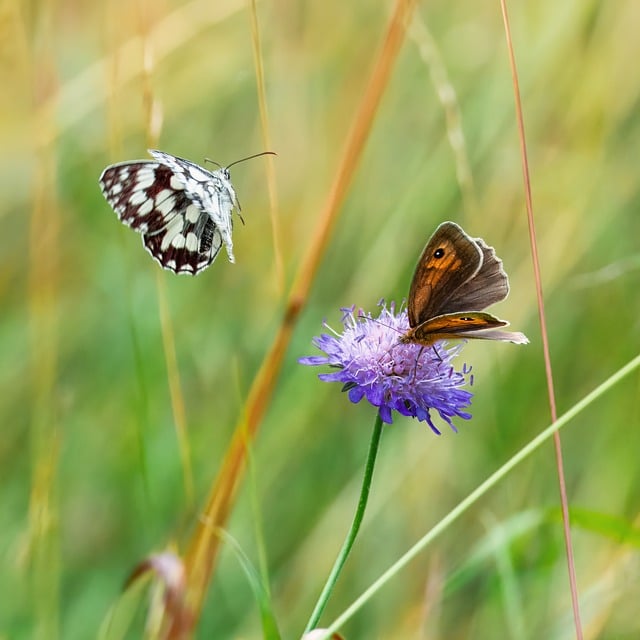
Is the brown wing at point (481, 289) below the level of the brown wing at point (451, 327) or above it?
above

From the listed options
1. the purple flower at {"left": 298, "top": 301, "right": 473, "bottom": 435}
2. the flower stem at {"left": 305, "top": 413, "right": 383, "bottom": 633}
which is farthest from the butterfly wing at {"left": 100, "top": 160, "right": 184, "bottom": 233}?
the flower stem at {"left": 305, "top": 413, "right": 383, "bottom": 633}

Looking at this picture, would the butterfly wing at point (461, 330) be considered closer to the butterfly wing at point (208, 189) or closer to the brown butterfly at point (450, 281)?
the brown butterfly at point (450, 281)

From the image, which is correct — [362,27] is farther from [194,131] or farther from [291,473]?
[291,473]

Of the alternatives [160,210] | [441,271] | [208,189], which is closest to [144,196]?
[160,210]

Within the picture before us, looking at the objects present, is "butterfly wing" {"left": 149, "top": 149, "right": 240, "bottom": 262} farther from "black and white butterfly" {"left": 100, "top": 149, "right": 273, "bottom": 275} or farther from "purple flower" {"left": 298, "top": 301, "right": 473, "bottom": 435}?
"purple flower" {"left": 298, "top": 301, "right": 473, "bottom": 435}

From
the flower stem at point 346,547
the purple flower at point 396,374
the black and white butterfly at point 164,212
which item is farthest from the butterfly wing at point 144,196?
the flower stem at point 346,547

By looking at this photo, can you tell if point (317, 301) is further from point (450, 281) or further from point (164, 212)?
point (450, 281)
